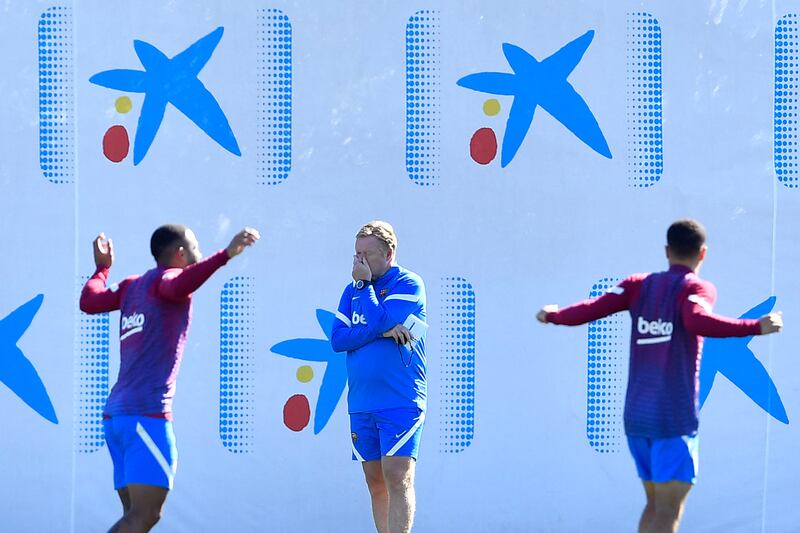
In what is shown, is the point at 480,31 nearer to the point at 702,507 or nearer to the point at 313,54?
the point at 313,54

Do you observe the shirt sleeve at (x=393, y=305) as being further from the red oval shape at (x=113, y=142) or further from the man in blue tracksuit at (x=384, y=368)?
the red oval shape at (x=113, y=142)

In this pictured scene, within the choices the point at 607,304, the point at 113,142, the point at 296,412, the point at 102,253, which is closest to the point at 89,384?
the point at 296,412

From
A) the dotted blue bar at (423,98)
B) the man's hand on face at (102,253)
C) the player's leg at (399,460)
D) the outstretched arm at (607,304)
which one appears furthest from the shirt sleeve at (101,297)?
the dotted blue bar at (423,98)

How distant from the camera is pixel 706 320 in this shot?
15.6ft

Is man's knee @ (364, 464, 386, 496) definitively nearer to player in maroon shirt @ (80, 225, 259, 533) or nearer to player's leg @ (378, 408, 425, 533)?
player's leg @ (378, 408, 425, 533)

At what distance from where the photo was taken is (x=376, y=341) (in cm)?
584

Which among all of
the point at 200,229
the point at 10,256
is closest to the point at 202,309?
the point at 200,229

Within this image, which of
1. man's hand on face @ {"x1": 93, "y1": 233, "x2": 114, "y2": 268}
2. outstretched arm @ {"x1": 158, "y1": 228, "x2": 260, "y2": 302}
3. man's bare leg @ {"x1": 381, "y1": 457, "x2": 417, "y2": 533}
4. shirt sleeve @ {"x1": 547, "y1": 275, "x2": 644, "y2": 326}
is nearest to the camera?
outstretched arm @ {"x1": 158, "y1": 228, "x2": 260, "y2": 302}

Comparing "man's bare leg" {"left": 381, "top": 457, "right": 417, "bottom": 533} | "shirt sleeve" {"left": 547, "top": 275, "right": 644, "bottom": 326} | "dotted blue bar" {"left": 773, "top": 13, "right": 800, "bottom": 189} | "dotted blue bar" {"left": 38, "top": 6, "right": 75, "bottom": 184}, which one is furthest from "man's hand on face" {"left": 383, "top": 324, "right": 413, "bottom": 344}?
"dotted blue bar" {"left": 773, "top": 13, "right": 800, "bottom": 189}

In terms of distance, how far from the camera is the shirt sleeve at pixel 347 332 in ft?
19.0

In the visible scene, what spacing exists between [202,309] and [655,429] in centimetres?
283

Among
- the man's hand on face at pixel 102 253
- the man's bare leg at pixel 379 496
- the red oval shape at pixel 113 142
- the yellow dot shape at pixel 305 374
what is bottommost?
the man's bare leg at pixel 379 496

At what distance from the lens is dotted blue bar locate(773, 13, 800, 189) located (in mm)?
6848

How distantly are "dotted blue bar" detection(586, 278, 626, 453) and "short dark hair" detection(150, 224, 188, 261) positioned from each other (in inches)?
97.3
